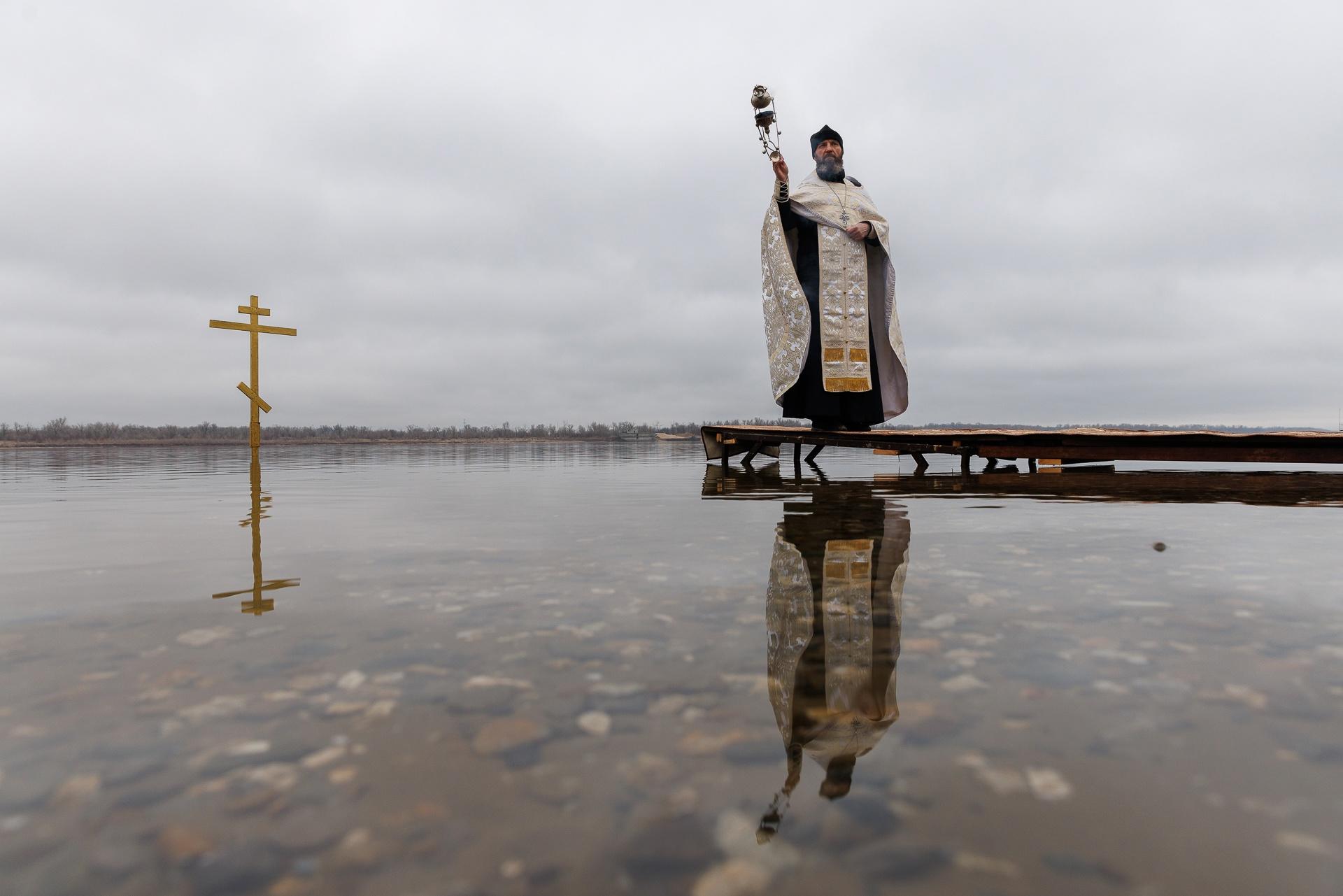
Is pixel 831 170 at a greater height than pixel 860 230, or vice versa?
pixel 831 170

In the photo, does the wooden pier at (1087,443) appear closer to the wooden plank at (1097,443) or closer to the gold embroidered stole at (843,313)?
the wooden plank at (1097,443)

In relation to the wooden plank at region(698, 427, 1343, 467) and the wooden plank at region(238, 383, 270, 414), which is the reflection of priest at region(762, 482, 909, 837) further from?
the wooden plank at region(238, 383, 270, 414)

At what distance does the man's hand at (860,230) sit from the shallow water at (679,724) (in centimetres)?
697

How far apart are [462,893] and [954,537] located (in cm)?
336

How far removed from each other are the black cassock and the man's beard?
88cm

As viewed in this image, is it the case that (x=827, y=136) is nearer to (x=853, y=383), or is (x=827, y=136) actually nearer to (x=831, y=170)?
(x=831, y=170)

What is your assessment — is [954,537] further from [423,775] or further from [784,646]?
[423,775]

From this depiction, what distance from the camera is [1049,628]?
1.96 metres

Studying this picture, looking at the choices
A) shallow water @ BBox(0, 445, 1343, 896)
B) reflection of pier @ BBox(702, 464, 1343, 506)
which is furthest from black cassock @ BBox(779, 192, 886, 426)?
shallow water @ BBox(0, 445, 1343, 896)

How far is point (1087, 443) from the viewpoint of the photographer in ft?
26.9

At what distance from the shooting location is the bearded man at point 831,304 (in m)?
9.48

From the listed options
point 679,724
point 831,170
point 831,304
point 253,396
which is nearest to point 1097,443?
point 831,304

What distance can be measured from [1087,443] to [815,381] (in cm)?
360

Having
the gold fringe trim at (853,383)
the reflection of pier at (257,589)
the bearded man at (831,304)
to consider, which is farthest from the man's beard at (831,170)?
the reflection of pier at (257,589)
